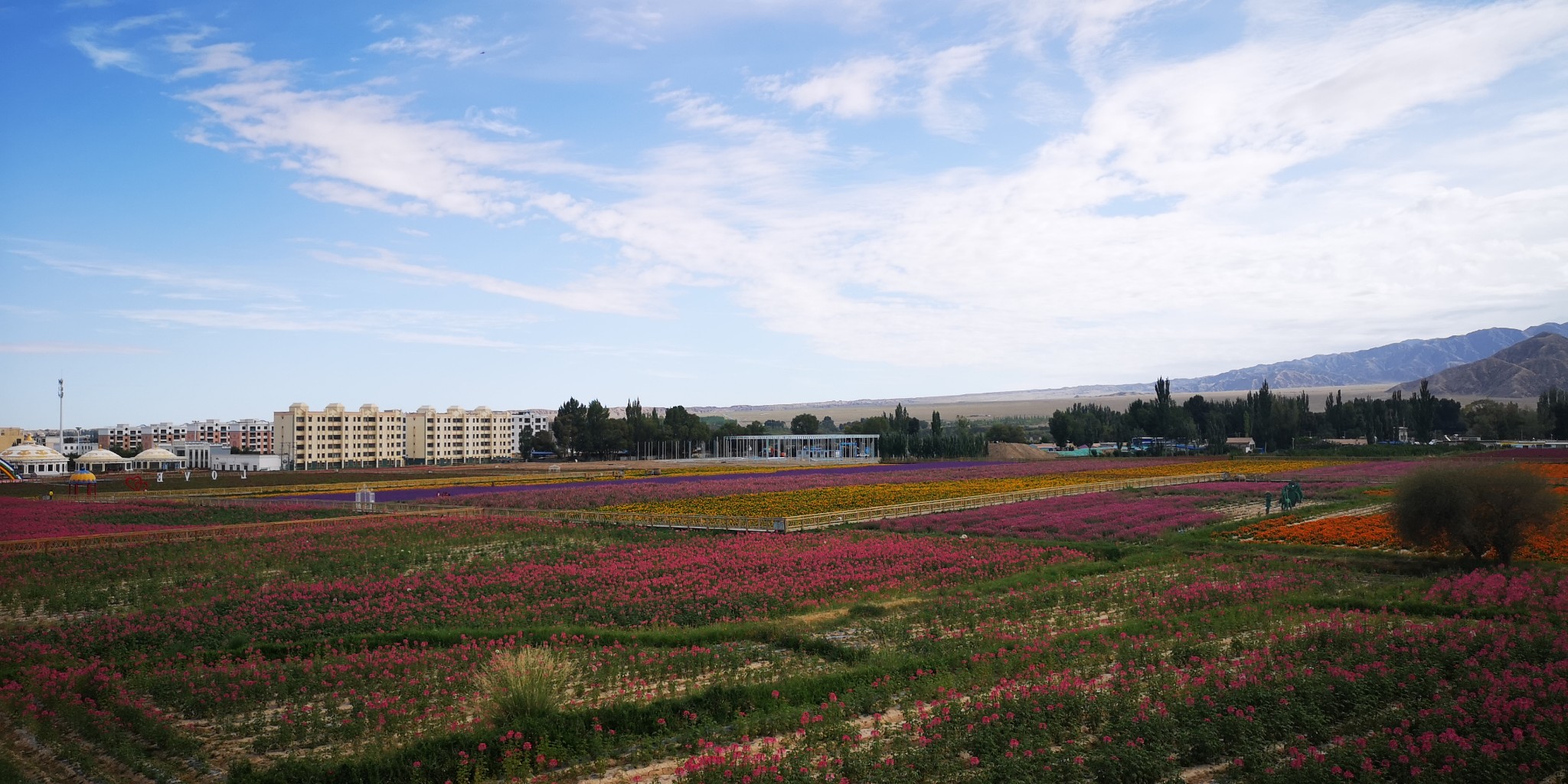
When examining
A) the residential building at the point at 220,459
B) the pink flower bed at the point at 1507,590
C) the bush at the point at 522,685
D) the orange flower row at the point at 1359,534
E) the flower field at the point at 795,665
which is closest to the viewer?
the flower field at the point at 795,665

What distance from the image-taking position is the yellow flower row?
1576 inches

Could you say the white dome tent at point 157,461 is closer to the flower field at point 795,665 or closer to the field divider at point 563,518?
the field divider at point 563,518

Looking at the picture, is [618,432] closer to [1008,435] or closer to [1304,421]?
[1008,435]

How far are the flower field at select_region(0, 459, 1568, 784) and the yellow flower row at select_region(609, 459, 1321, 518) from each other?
12.3m

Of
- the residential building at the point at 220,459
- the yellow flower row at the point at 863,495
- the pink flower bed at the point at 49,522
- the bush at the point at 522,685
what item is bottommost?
the yellow flower row at the point at 863,495

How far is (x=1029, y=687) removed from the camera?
39.1ft

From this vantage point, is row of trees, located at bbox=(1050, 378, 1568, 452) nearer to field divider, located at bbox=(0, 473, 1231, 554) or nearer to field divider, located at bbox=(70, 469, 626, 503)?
field divider, located at bbox=(70, 469, 626, 503)

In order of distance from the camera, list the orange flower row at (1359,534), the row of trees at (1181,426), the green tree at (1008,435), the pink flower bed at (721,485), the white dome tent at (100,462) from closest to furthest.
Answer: the orange flower row at (1359,534) → the pink flower bed at (721,485) → the white dome tent at (100,462) → the row of trees at (1181,426) → the green tree at (1008,435)

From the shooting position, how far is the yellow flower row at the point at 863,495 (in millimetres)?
40031

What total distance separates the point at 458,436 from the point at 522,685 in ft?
558

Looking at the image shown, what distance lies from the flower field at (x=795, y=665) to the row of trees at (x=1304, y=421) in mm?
99259

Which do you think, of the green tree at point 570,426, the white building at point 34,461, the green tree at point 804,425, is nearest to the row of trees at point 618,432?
the green tree at point 570,426

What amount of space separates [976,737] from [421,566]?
782 inches

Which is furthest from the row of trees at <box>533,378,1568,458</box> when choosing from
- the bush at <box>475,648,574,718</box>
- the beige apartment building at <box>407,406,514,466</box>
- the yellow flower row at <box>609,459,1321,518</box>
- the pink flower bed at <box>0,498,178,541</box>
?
the bush at <box>475,648,574,718</box>
